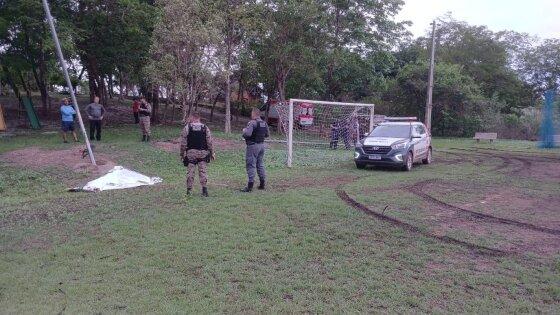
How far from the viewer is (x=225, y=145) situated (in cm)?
1912

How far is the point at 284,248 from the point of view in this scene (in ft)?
21.4

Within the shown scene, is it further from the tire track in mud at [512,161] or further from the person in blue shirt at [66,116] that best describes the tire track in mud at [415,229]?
the person in blue shirt at [66,116]

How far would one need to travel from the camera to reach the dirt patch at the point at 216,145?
17406mm

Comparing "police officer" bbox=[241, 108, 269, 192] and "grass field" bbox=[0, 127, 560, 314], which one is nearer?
"grass field" bbox=[0, 127, 560, 314]

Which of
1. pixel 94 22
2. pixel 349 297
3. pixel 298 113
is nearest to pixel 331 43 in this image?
pixel 298 113

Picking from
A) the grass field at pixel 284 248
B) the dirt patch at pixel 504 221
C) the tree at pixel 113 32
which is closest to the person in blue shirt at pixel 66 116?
the tree at pixel 113 32

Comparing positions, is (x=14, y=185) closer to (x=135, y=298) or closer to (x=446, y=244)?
(x=135, y=298)

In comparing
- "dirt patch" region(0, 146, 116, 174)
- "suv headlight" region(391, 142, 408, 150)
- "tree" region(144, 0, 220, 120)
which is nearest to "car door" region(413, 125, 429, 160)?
"suv headlight" region(391, 142, 408, 150)

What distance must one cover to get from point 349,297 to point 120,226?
4248 mm

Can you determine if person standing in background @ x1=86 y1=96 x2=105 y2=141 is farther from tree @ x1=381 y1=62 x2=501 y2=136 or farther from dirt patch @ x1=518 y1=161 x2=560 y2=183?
tree @ x1=381 y1=62 x2=501 y2=136

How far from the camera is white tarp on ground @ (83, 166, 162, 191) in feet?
37.3

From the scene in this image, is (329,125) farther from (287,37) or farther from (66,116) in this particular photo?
(66,116)

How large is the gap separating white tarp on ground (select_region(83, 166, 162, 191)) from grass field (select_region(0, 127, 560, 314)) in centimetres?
58

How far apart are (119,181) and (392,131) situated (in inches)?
344
